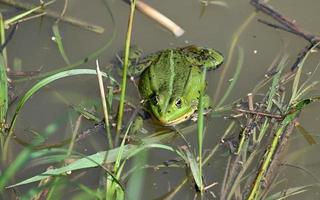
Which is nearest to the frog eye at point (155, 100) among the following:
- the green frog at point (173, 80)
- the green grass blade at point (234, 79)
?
the green frog at point (173, 80)

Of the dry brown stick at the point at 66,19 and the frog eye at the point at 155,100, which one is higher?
the dry brown stick at the point at 66,19

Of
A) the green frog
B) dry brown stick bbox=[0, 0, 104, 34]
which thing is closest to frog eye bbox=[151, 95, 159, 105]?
the green frog

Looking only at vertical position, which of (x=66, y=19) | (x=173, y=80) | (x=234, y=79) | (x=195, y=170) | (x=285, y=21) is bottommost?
(x=195, y=170)

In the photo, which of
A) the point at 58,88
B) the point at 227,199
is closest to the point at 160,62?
the point at 58,88

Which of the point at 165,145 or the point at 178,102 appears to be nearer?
the point at 165,145

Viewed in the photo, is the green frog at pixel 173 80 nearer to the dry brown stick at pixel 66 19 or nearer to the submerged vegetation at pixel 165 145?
the submerged vegetation at pixel 165 145

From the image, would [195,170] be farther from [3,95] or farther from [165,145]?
[3,95]

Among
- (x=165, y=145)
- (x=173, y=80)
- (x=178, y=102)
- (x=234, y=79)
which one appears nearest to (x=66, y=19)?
(x=173, y=80)

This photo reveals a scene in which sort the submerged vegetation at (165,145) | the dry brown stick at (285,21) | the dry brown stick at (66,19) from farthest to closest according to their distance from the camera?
the dry brown stick at (66,19) → the dry brown stick at (285,21) → the submerged vegetation at (165,145)
